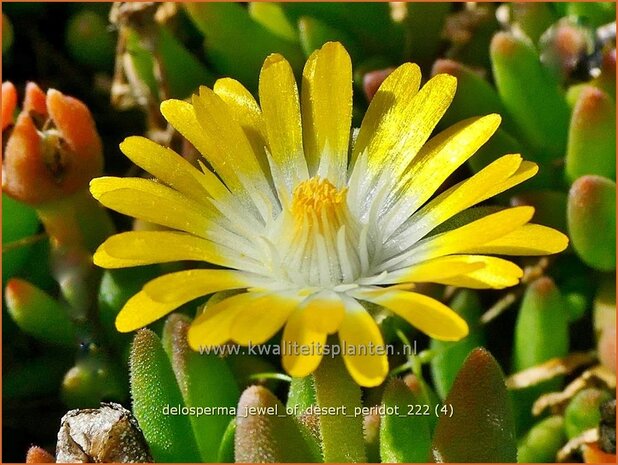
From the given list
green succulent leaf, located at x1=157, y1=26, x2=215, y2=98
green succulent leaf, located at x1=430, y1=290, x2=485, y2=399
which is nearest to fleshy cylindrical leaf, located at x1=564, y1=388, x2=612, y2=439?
green succulent leaf, located at x1=430, y1=290, x2=485, y2=399

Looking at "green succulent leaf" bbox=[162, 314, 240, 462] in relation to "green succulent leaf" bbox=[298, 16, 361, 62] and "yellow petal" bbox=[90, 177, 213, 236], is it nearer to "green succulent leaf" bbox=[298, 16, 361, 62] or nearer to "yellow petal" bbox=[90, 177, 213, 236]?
"yellow petal" bbox=[90, 177, 213, 236]

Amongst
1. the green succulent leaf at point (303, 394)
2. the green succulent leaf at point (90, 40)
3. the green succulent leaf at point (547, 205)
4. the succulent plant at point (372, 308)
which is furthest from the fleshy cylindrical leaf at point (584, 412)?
the green succulent leaf at point (90, 40)

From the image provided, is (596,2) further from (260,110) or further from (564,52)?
(260,110)

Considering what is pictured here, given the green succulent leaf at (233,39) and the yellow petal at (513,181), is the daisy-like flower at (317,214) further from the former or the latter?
the green succulent leaf at (233,39)

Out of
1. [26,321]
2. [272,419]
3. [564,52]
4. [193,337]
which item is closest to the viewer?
[193,337]

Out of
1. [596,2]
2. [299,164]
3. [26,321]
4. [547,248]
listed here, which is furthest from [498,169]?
[596,2]

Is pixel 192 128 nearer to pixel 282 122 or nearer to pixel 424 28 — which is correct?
pixel 282 122
